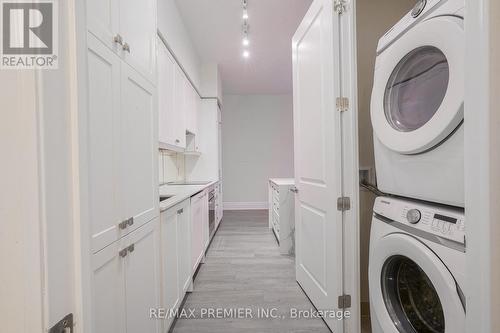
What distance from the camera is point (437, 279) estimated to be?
80cm

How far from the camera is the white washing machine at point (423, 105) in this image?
0.79 m

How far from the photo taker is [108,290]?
852 millimetres

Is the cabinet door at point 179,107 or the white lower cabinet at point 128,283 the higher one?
the cabinet door at point 179,107

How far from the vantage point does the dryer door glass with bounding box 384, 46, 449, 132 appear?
92cm

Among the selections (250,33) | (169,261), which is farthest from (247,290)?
(250,33)

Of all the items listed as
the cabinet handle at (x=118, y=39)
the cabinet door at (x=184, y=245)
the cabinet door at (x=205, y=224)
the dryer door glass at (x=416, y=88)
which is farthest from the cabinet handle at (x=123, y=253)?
the cabinet door at (x=205, y=224)

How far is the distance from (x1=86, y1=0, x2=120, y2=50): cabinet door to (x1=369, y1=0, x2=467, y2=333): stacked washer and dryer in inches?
→ 47.8

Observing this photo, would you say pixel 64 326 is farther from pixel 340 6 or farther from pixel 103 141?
pixel 340 6

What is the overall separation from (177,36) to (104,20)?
195 cm

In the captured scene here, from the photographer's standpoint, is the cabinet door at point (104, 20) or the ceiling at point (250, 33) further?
the ceiling at point (250, 33)

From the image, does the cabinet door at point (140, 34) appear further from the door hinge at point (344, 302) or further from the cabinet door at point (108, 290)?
the door hinge at point (344, 302)

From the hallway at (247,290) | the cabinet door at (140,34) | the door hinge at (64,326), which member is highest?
the cabinet door at (140,34)

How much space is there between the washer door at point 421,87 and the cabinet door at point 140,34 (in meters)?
1.19

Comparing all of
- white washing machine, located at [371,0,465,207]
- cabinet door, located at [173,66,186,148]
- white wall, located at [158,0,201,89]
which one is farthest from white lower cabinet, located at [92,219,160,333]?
white wall, located at [158,0,201,89]
